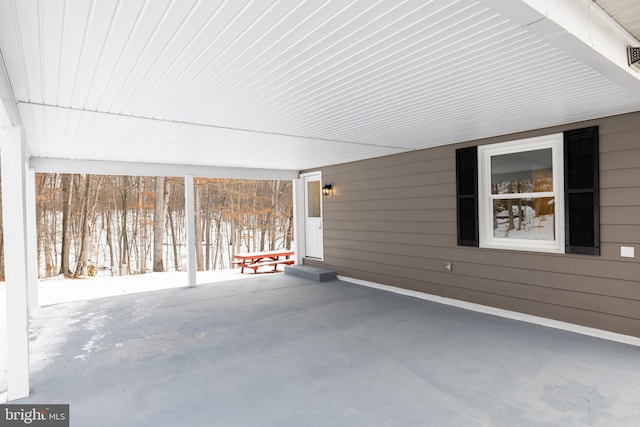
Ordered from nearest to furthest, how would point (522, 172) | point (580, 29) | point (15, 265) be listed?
point (580, 29) → point (15, 265) → point (522, 172)

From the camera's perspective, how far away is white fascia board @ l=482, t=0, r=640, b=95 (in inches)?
60.6

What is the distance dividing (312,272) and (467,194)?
12.2 ft

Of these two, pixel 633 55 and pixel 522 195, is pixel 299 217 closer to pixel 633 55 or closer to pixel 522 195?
pixel 522 195

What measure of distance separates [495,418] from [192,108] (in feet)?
11.7

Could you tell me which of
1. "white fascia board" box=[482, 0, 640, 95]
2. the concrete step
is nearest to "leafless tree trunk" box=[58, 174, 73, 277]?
the concrete step

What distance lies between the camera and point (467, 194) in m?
5.32

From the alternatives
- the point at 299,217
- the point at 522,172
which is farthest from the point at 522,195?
the point at 299,217

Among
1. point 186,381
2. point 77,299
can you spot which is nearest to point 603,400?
point 186,381

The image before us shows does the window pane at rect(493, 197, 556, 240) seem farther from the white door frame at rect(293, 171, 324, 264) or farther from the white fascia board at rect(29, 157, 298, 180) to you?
the white fascia board at rect(29, 157, 298, 180)

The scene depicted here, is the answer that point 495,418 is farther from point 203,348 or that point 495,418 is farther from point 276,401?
point 203,348

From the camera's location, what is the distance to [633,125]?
3.81 metres

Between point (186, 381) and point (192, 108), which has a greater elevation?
point (192, 108)

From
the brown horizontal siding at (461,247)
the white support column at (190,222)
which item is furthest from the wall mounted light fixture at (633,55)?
the white support column at (190,222)

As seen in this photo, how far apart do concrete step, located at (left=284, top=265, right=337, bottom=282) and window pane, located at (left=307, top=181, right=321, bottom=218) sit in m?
1.33
